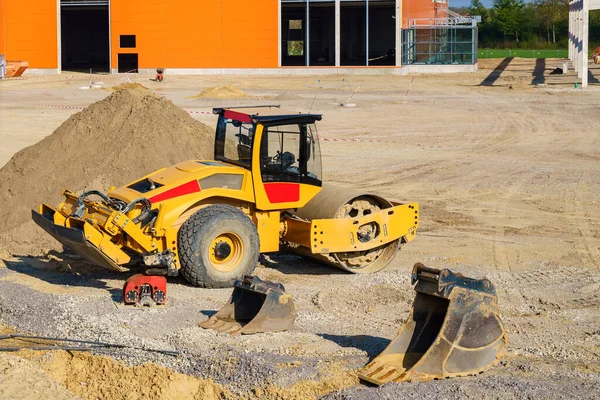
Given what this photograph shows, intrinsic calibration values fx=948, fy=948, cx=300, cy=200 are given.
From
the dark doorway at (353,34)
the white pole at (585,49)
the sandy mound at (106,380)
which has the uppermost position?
the dark doorway at (353,34)

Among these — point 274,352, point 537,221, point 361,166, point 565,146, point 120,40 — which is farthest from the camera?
point 120,40

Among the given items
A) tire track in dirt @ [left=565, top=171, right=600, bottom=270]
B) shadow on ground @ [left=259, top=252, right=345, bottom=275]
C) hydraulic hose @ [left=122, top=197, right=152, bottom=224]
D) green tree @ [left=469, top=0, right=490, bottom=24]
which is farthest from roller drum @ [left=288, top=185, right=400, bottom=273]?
green tree @ [left=469, top=0, right=490, bottom=24]

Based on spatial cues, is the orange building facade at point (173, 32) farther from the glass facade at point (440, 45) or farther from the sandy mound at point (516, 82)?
the sandy mound at point (516, 82)

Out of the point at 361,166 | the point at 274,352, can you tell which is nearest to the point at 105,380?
the point at 274,352

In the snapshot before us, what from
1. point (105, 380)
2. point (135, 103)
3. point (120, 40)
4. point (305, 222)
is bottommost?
point (105, 380)

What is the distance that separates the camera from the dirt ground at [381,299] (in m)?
8.32

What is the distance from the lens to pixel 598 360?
888 cm

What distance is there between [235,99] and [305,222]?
26325 millimetres

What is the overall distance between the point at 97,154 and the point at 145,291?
5.63 metres

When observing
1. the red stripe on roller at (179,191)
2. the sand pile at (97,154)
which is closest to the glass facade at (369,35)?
the sand pile at (97,154)

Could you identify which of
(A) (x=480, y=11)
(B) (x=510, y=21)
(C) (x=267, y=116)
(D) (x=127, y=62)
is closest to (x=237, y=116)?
(C) (x=267, y=116)

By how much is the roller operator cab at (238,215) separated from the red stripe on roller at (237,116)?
2 centimetres

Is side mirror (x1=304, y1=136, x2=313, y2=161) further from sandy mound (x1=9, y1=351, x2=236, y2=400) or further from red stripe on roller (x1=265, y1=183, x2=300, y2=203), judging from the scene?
sandy mound (x1=9, y1=351, x2=236, y2=400)

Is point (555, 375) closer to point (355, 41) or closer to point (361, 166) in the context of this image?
point (361, 166)
